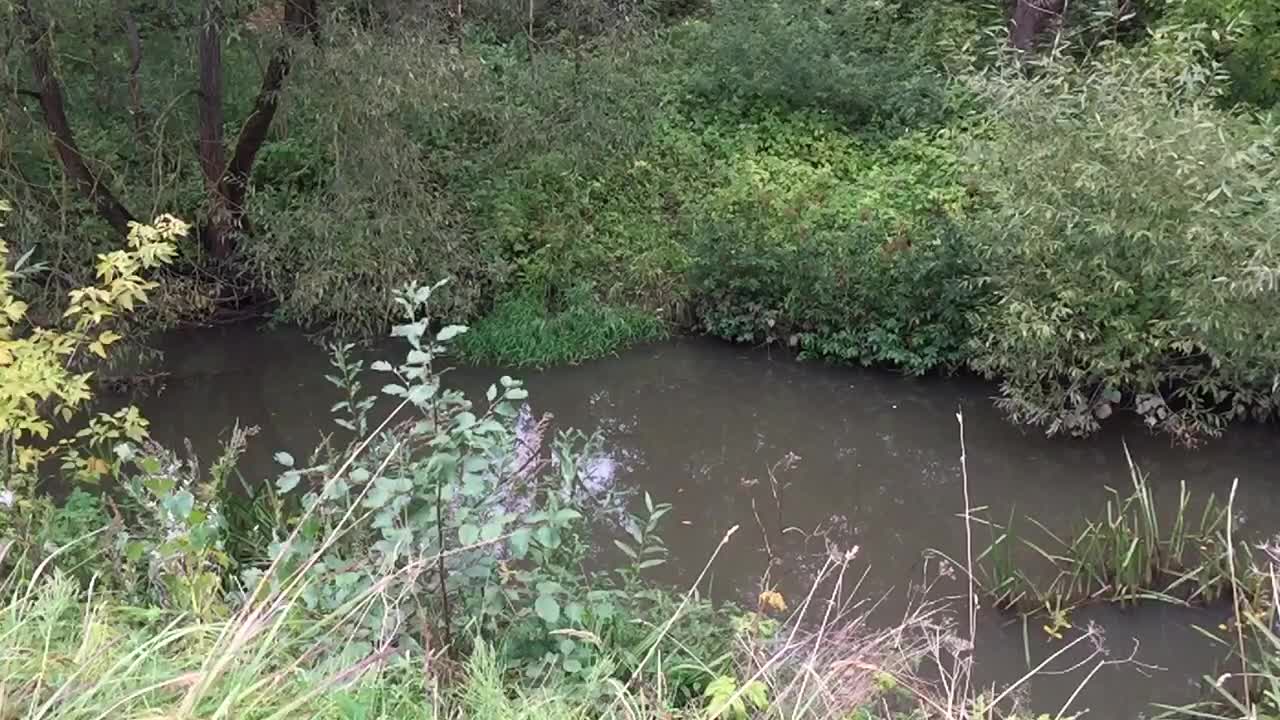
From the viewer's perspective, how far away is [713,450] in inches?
274

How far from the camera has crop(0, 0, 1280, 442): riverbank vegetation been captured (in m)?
6.14

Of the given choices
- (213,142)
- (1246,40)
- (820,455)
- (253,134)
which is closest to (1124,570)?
(820,455)

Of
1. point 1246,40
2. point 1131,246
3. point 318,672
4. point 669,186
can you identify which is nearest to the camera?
point 318,672

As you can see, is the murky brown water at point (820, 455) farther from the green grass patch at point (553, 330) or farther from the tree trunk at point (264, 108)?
the tree trunk at point (264, 108)

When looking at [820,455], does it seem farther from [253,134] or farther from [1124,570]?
[253,134]

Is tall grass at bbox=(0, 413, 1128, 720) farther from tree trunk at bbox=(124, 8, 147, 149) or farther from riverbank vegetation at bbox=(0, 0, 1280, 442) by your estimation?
tree trunk at bbox=(124, 8, 147, 149)

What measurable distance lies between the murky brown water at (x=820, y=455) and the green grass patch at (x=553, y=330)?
0.48 ft

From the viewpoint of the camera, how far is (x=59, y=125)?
7.19m

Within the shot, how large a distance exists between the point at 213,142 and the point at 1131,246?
658 cm

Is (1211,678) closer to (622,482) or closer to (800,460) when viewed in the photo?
(800,460)

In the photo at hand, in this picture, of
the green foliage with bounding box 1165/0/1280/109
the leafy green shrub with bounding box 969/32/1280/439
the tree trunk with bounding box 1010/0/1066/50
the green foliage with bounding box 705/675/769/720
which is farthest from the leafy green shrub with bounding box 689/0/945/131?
the green foliage with bounding box 705/675/769/720

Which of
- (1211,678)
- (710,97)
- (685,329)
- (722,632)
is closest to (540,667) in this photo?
(722,632)

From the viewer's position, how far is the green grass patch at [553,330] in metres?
8.14

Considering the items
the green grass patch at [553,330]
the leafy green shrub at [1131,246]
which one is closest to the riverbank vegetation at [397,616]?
the leafy green shrub at [1131,246]
